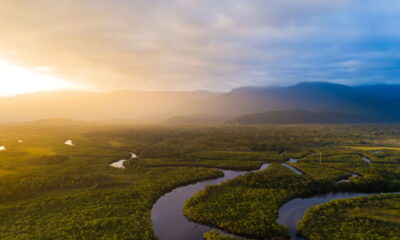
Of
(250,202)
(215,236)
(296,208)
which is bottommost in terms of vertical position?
(215,236)

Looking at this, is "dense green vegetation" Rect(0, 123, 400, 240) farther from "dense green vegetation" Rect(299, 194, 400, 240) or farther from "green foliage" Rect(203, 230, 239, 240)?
"dense green vegetation" Rect(299, 194, 400, 240)

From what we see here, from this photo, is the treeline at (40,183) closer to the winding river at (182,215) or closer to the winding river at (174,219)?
the winding river at (174,219)

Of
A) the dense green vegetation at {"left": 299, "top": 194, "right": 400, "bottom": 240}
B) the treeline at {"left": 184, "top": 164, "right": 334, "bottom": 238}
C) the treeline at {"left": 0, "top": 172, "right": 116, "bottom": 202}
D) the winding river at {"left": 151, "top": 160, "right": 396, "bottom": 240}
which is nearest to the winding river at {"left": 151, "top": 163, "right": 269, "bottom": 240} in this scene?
the winding river at {"left": 151, "top": 160, "right": 396, "bottom": 240}

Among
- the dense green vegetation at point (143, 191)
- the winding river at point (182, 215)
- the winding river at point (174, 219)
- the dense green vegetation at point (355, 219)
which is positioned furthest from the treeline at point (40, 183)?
the dense green vegetation at point (355, 219)

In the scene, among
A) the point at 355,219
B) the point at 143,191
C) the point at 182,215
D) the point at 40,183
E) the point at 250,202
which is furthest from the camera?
the point at 40,183

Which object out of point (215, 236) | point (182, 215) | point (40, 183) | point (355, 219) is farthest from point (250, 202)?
point (40, 183)

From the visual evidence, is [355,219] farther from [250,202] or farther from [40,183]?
[40,183]
